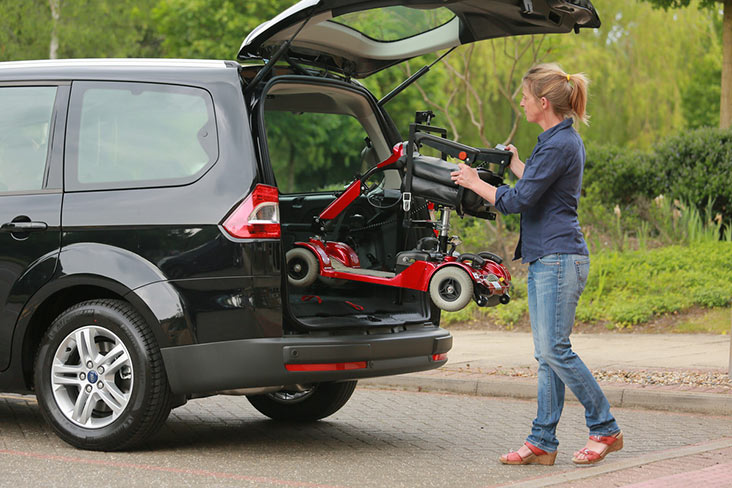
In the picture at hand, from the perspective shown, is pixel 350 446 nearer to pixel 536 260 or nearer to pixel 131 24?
pixel 536 260

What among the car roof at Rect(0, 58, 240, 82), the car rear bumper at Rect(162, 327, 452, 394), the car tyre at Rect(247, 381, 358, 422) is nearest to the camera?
the car rear bumper at Rect(162, 327, 452, 394)

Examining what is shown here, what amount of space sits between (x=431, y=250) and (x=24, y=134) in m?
2.35

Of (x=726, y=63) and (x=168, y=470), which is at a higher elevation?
(x=726, y=63)

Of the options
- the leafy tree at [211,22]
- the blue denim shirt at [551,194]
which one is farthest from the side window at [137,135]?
the leafy tree at [211,22]

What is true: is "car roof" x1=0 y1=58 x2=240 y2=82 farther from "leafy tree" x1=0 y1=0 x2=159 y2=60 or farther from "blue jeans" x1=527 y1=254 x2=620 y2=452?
"leafy tree" x1=0 y1=0 x2=159 y2=60

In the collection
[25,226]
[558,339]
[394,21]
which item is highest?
[394,21]

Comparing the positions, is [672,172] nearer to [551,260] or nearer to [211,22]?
[551,260]

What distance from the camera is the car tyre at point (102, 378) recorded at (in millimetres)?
5379

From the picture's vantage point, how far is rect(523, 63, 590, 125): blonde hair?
5.40 meters

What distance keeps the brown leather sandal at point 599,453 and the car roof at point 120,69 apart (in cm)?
266

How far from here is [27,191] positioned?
5.74m

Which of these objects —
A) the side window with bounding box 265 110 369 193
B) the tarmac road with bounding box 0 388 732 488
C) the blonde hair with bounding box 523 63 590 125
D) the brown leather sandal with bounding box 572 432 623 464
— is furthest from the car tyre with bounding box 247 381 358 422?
the side window with bounding box 265 110 369 193

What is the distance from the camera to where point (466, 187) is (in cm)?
540

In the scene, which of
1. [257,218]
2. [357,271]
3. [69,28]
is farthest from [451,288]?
[69,28]
